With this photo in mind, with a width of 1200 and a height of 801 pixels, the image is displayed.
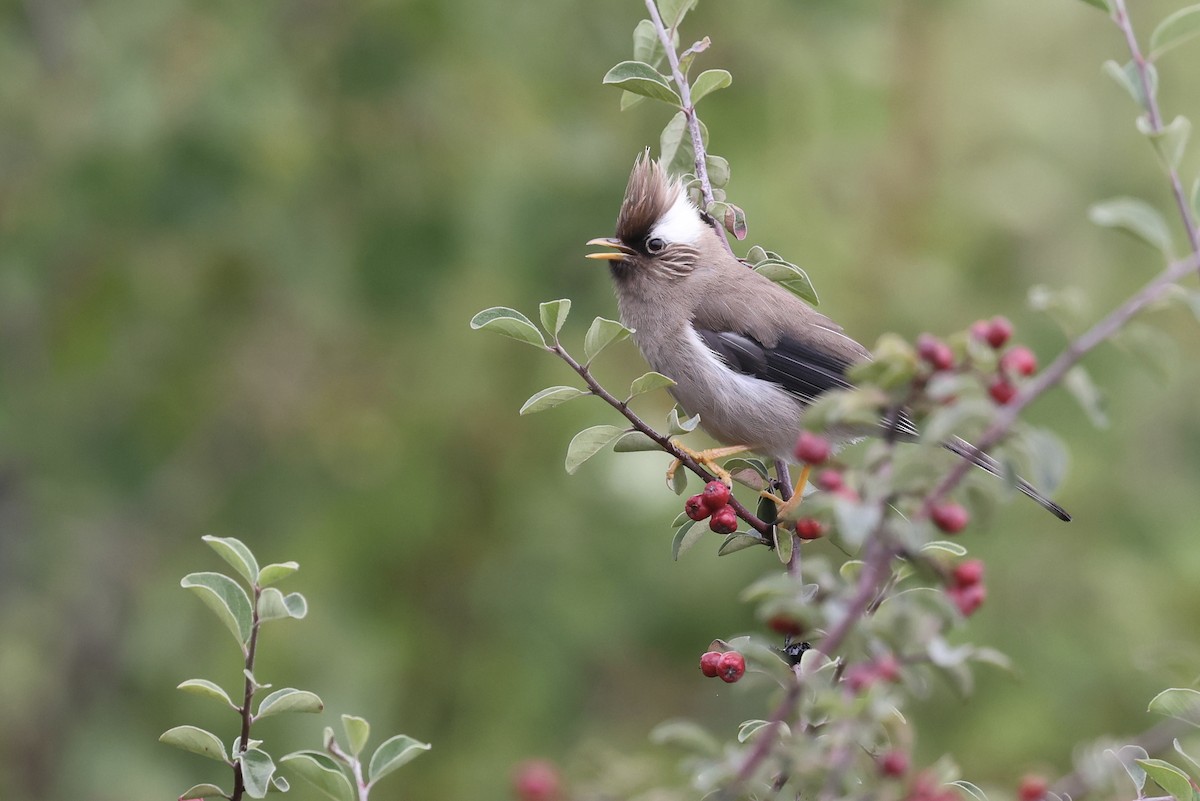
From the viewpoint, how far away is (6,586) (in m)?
8.34

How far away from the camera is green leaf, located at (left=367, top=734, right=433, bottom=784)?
257 centimetres

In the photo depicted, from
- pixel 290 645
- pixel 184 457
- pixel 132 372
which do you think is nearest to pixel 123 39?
pixel 132 372

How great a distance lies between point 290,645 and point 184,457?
157cm

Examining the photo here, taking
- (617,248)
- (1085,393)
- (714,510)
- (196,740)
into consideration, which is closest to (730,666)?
(714,510)

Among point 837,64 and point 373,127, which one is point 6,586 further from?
point 837,64

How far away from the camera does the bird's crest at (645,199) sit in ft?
16.3

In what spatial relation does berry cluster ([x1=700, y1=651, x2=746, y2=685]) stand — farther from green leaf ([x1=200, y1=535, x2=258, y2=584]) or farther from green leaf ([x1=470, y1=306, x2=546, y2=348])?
green leaf ([x1=200, y1=535, x2=258, y2=584])

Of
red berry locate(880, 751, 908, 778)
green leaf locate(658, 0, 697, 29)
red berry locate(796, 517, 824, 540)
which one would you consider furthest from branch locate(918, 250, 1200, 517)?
green leaf locate(658, 0, 697, 29)

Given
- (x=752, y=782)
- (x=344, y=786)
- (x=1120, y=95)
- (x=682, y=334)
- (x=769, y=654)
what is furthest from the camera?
(x=1120, y=95)

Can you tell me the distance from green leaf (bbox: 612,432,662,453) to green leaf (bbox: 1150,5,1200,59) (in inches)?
53.7

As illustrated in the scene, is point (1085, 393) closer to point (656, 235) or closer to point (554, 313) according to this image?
point (554, 313)

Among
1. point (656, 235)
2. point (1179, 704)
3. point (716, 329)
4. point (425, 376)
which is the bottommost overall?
point (1179, 704)

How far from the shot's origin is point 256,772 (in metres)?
2.42

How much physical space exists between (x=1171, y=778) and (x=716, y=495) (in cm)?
126
